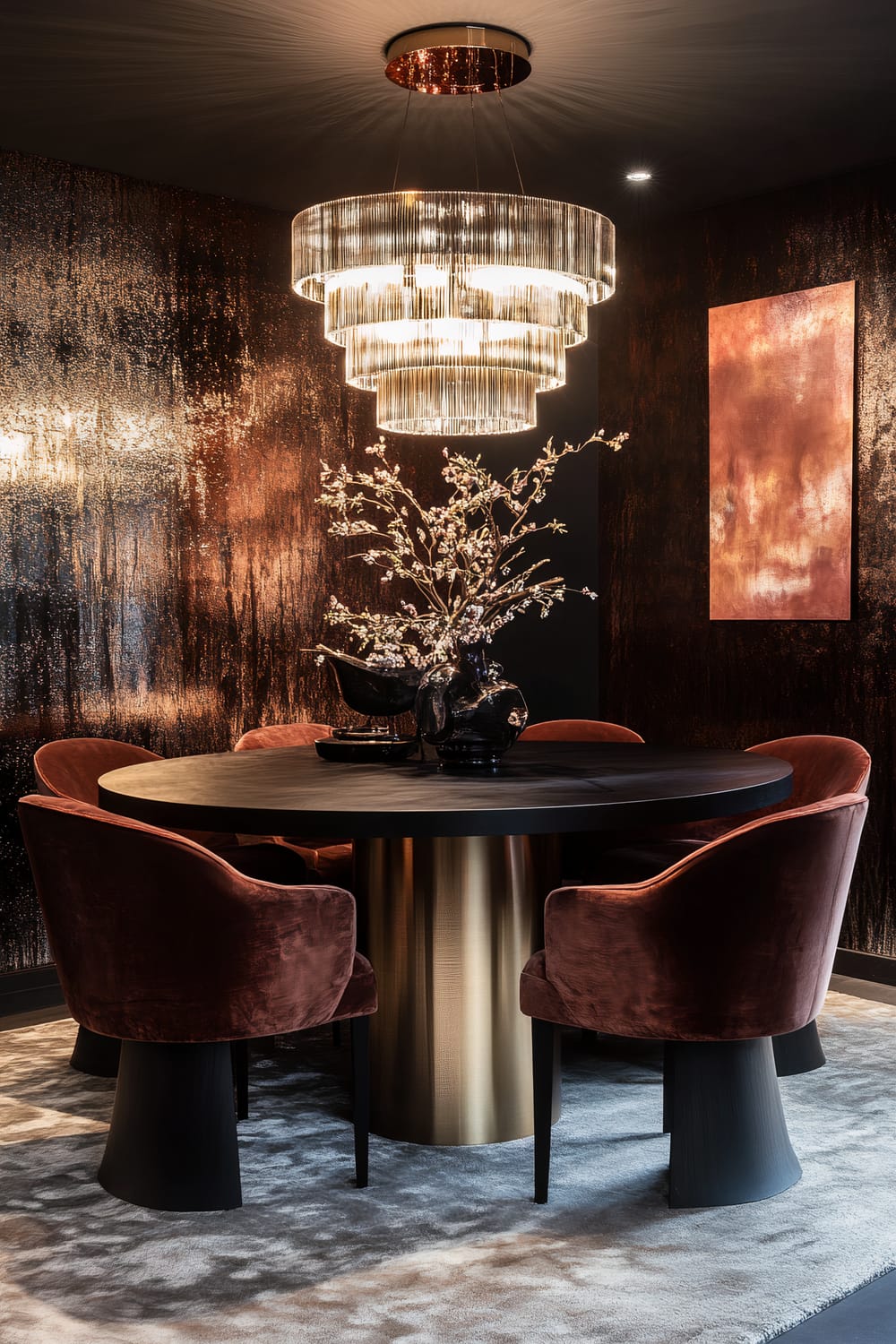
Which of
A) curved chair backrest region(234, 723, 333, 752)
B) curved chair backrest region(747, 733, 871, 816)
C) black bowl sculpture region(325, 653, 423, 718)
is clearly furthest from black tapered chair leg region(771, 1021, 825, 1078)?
curved chair backrest region(234, 723, 333, 752)

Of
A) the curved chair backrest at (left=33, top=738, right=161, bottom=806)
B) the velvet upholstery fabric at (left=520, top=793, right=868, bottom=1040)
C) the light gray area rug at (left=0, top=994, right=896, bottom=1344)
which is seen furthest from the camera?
the curved chair backrest at (left=33, top=738, right=161, bottom=806)

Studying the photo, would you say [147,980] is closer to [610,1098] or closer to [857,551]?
[610,1098]

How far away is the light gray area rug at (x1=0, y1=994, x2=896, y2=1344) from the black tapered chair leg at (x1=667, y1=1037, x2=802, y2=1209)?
5 cm

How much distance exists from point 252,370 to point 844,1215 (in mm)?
3786

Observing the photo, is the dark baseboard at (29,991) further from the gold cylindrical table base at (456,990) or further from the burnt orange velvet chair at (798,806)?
the burnt orange velvet chair at (798,806)

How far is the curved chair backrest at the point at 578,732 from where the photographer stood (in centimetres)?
439

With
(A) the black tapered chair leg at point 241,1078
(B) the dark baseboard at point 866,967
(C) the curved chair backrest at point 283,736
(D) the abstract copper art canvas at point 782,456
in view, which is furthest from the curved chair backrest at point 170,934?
(D) the abstract copper art canvas at point 782,456

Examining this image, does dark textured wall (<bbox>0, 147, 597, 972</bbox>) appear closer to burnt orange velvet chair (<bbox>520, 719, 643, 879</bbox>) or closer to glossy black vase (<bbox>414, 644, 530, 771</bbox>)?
burnt orange velvet chair (<bbox>520, 719, 643, 879</bbox>)

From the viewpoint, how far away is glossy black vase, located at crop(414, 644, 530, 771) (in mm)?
3266

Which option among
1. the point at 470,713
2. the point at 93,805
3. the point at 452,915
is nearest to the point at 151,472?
the point at 93,805

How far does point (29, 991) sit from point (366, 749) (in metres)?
1.71

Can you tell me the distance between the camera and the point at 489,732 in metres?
3.28

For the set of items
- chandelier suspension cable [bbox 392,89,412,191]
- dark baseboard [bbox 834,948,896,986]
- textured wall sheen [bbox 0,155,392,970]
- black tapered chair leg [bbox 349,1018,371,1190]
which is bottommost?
dark baseboard [bbox 834,948,896,986]

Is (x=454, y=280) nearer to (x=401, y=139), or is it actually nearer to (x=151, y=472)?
(x=401, y=139)
